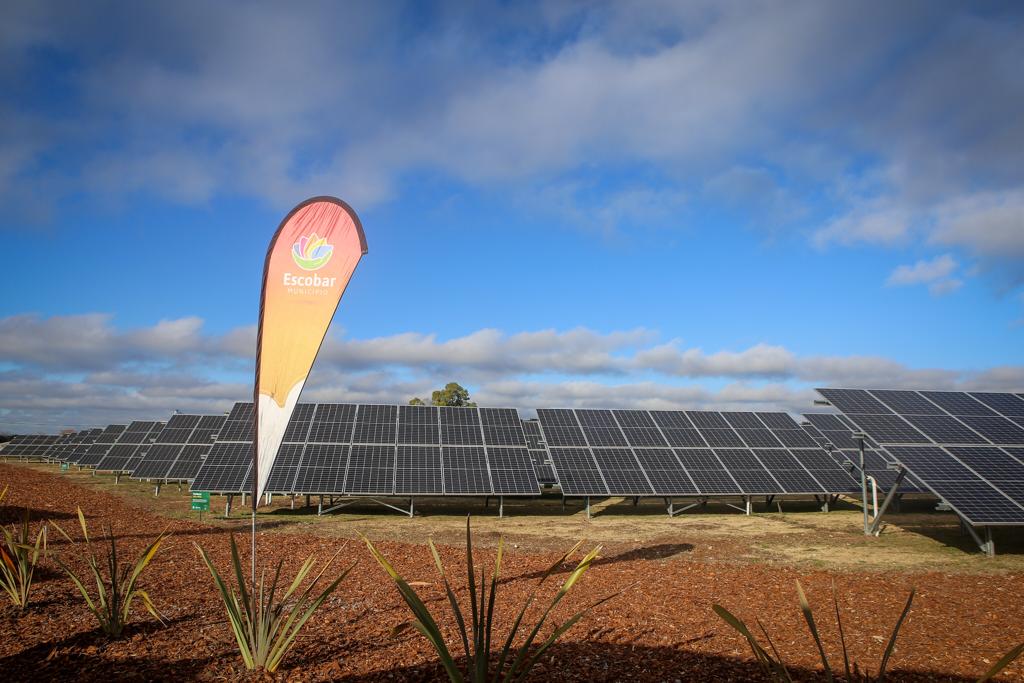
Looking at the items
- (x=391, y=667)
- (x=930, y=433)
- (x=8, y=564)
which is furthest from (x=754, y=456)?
(x=8, y=564)

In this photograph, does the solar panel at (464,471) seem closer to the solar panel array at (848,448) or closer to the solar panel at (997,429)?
the solar panel array at (848,448)

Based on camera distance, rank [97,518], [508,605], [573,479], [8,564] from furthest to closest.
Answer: [573,479], [97,518], [508,605], [8,564]

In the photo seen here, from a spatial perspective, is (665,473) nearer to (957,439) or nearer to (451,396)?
(957,439)

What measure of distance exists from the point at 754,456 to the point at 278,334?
20636 mm

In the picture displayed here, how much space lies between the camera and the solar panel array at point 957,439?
49.1 ft

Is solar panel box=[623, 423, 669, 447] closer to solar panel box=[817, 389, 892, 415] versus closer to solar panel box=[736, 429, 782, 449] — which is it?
solar panel box=[736, 429, 782, 449]

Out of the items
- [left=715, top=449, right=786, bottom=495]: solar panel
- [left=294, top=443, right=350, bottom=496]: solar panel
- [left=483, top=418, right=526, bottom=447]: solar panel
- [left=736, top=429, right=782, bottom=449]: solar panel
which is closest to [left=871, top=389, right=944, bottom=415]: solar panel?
[left=715, top=449, right=786, bottom=495]: solar panel

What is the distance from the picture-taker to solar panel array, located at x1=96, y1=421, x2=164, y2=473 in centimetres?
3528

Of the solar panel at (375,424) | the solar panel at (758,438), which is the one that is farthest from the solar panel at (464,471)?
the solar panel at (758,438)

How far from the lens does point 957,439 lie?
17.9 meters

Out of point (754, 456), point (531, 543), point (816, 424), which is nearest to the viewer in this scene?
point (531, 543)

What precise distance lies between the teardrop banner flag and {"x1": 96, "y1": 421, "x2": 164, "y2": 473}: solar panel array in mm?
32519

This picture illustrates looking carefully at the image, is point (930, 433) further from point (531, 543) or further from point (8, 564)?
point (8, 564)

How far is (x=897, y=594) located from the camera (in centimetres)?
1056
